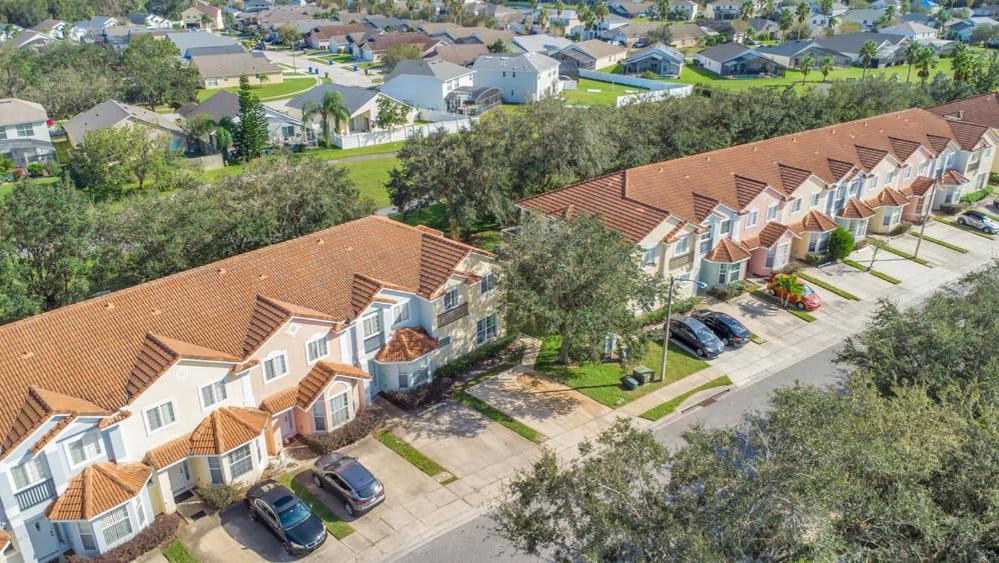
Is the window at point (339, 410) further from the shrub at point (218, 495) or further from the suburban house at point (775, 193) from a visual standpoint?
the suburban house at point (775, 193)

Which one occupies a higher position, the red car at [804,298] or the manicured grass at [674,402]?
the red car at [804,298]

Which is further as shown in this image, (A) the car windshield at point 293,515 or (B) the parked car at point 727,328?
(B) the parked car at point 727,328

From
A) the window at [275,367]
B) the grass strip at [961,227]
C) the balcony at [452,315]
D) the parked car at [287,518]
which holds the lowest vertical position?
the grass strip at [961,227]

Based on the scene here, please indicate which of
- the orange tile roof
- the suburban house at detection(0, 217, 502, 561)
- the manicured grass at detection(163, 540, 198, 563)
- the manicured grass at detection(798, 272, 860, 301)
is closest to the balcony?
the suburban house at detection(0, 217, 502, 561)

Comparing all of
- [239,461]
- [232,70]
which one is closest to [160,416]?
[239,461]

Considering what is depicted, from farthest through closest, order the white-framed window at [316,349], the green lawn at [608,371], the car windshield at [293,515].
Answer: the green lawn at [608,371], the white-framed window at [316,349], the car windshield at [293,515]

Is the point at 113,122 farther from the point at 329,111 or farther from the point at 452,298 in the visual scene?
the point at 452,298

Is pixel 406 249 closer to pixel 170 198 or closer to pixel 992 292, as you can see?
pixel 170 198

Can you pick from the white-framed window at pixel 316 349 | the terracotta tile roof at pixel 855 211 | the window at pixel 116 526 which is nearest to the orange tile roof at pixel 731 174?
the terracotta tile roof at pixel 855 211
